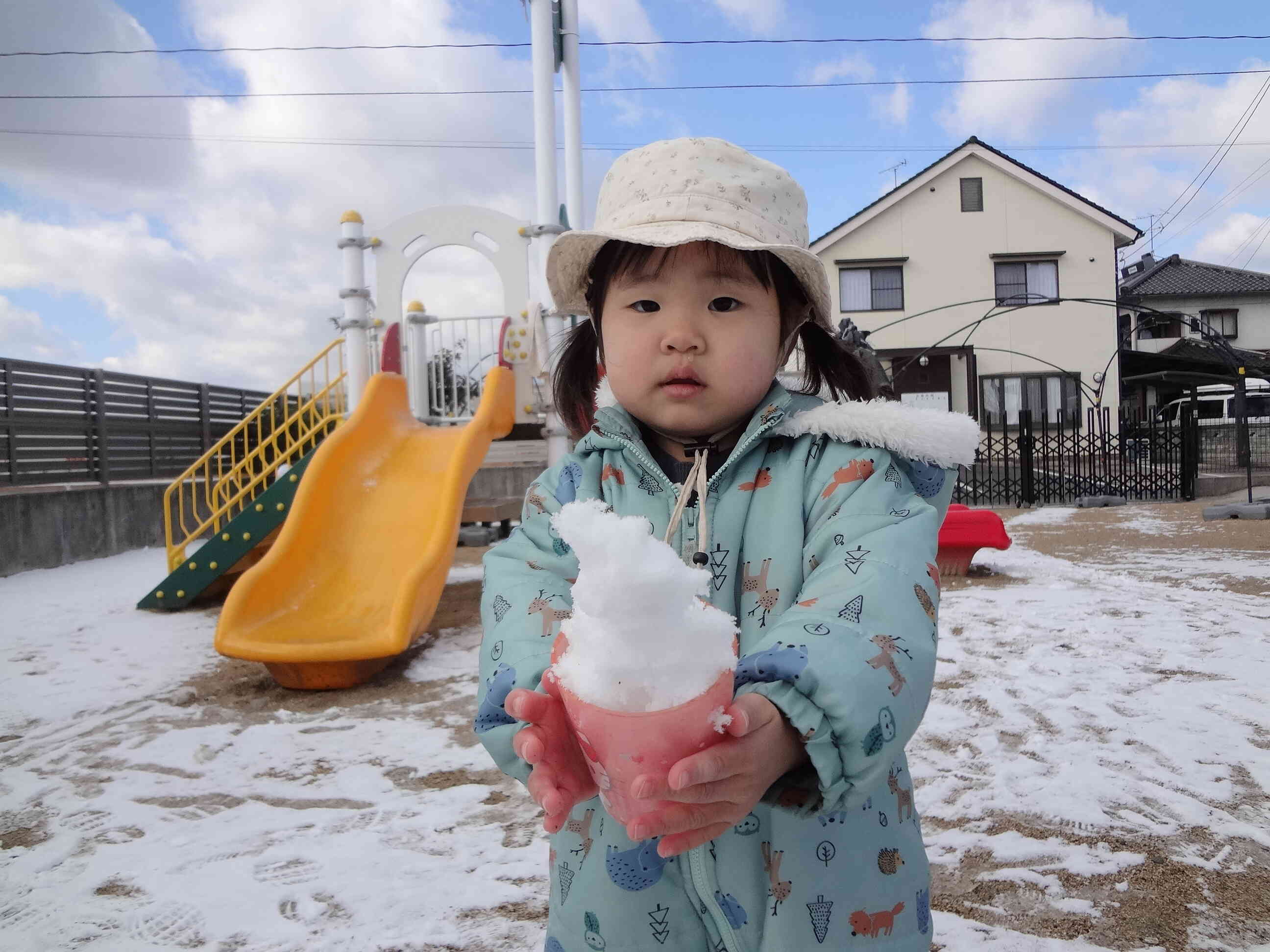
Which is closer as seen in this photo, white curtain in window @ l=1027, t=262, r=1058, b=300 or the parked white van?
white curtain in window @ l=1027, t=262, r=1058, b=300

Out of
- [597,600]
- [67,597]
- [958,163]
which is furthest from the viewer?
[958,163]

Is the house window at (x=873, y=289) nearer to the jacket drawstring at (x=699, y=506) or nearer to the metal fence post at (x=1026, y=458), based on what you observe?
the metal fence post at (x=1026, y=458)

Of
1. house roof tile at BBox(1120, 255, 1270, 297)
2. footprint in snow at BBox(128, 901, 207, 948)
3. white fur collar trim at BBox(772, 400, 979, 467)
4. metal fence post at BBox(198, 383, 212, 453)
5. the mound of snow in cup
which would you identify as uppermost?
house roof tile at BBox(1120, 255, 1270, 297)

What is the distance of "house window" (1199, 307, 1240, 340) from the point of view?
26.8 m

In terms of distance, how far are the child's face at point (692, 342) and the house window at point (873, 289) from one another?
18.0m

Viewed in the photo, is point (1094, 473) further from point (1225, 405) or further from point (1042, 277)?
point (1225, 405)

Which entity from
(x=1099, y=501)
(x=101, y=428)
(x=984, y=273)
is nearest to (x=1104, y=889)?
(x=101, y=428)

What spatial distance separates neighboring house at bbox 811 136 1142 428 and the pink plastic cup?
59.8 ft

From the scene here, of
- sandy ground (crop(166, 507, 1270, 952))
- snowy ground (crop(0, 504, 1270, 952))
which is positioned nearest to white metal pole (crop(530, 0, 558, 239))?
snowy ground (crop(0, 504, 1270, 952))

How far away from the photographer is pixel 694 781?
64 cm

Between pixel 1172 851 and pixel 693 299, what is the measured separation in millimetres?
1981

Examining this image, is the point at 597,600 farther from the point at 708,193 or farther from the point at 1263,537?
the point at 1263,537

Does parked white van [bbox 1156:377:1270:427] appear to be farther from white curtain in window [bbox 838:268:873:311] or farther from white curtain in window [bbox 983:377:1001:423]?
white curtain in window [bbox 838:268:873:311]

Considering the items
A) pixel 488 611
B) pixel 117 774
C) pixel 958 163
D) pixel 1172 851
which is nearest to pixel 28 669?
pixel 117 774
